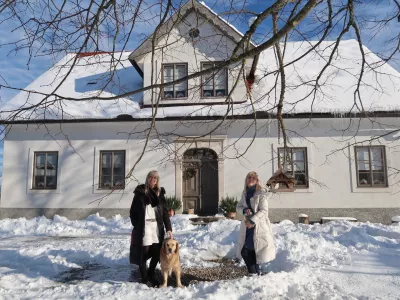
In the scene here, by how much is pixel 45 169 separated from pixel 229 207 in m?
6.79

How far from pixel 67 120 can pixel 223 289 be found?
33.8 feet

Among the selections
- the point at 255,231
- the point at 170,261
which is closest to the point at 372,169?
the point at 255,231

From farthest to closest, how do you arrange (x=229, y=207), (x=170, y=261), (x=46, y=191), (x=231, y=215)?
(x=46, y=191), (x=229, y=207), (x=231, y=215), (x=170, y=261)

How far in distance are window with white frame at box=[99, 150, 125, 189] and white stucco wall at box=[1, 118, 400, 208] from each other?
221mm

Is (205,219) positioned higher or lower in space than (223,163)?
lower

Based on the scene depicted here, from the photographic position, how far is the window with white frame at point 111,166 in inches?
570

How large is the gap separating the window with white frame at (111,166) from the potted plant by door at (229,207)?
380cm

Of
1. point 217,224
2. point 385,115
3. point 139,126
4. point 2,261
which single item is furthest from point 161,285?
point 385,115

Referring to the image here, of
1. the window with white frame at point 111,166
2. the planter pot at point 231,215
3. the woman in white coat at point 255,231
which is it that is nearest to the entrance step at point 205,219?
the planter pot at point 231,215

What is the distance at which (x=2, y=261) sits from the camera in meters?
7.27

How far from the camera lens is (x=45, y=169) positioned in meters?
14.6

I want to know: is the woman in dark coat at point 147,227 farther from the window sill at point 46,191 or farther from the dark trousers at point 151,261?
the window sill at point 46,191

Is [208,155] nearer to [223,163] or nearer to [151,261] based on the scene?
[223,163]

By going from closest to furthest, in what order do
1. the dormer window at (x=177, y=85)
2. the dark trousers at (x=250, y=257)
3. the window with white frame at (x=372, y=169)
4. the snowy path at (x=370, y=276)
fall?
the snowy path at (x=370, y=276)
the dark trousers at (x=250, y=257)
the window with white frame at (x=372, y=169)
the dormer window at (x=177, y=85)
